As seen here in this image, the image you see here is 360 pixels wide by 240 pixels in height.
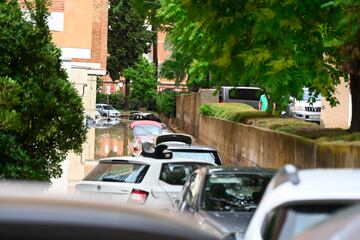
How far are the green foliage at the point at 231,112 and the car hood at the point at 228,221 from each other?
607 inches

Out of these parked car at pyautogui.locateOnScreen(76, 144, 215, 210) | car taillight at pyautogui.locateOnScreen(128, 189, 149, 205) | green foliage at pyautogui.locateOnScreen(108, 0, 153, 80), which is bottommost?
car taillight at pyautogui.locateOnScreen(128, 189, 149, 205)

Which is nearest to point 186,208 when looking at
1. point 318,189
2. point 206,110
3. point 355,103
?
point 318,189

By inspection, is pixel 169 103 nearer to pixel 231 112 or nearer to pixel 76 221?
pixel 231 112

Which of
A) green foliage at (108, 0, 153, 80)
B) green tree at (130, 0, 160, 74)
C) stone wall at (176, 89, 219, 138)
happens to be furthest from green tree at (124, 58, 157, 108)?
green tree at (130, 0, 160, 74)

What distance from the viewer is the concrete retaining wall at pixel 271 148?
11.5 meters

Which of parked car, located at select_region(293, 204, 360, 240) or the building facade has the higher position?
the building facade

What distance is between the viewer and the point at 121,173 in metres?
12.6

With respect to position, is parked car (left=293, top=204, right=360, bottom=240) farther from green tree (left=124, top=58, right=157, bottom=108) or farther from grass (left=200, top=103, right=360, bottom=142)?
green tree (left=124, top=58, right=157, bottom=108)

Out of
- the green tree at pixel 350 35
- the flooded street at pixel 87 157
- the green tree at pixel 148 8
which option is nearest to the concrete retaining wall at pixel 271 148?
the green tree at pixel 350 35

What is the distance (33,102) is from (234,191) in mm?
2941

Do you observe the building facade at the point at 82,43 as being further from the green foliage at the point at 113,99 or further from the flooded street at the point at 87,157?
the green foliage at the point at 113,99

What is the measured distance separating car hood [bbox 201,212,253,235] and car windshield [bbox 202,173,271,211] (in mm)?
341

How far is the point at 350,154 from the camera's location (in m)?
10.9

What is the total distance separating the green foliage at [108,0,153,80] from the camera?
75500 millimetres
